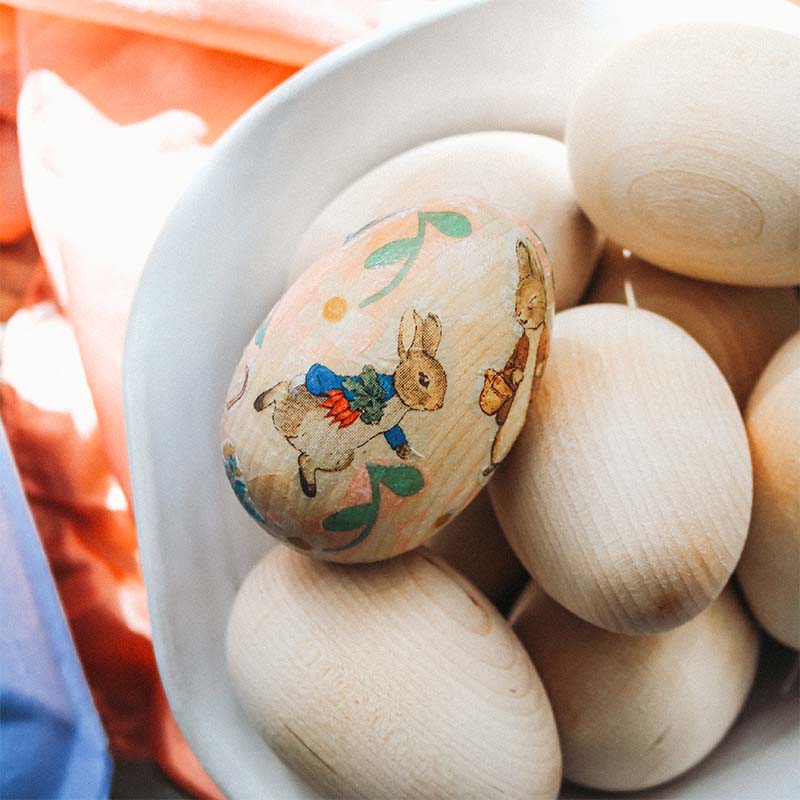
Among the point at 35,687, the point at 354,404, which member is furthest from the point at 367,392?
the point at 35,687

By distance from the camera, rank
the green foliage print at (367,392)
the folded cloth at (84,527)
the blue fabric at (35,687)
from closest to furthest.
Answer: the green foliage print at (367,392)
the blue fabric at (35,687)
the folded cloth at (84,527)

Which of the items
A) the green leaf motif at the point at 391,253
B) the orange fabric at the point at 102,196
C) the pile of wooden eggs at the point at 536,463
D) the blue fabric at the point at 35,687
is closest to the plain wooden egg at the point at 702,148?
the pile of wooden eggs at the point at 536,463

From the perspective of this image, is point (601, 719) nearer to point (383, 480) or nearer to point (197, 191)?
point (383, 480)

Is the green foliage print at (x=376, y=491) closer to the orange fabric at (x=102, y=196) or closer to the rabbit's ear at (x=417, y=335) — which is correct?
the rabbit's ear at (x=417, y=335)

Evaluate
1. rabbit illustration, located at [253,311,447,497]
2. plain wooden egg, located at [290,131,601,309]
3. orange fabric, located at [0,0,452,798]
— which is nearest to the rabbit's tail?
rabbit illustration, located at [253,311,447,497]

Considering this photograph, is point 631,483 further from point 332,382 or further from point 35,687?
point 35,687

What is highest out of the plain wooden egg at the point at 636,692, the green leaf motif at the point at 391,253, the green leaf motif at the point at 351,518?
the green leaf motif at the point at 391,253

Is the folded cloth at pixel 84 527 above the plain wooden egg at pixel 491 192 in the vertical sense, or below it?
below
